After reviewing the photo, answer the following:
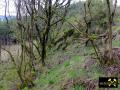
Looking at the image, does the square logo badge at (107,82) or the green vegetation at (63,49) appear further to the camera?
the green vegetation at (63,49)

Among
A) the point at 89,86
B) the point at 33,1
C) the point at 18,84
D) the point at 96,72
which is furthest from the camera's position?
the point at 33,1

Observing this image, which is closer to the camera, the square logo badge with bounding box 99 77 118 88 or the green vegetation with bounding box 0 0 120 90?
the square logo badge with bounding box 99 77 118 88

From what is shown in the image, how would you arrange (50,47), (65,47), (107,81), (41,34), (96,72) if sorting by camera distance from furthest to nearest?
(50,47) → (65,47) → (41,34) → (96,72) → (107,81)

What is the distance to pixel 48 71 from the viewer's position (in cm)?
1298

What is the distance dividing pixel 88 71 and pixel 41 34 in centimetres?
662

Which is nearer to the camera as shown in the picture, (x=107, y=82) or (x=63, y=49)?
(x=107, y=82)

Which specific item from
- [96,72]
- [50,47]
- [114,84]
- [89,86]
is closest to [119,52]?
[96,72]

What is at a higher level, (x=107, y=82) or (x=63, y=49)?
(x=63, y=49)

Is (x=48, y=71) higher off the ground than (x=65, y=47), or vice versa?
(x=65, y=47)

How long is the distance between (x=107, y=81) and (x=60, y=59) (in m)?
8.57

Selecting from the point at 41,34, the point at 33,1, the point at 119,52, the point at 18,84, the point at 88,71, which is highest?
the point at 33,1

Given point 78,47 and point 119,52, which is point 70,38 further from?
point 119,52

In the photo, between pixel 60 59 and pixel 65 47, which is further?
pixel 65 47

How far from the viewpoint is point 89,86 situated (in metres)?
8.09
